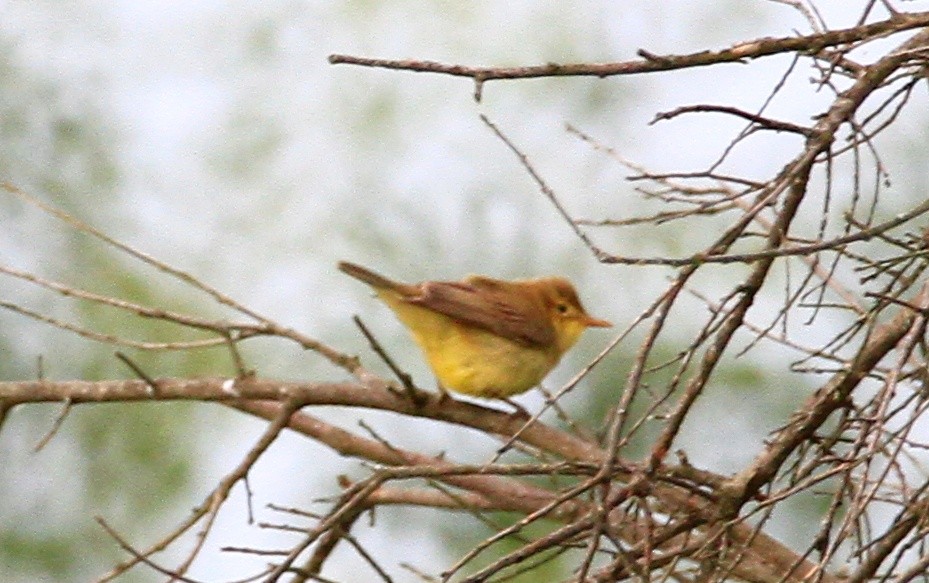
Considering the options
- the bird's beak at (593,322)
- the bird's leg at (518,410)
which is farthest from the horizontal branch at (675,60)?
the bird's beak at (593,322)

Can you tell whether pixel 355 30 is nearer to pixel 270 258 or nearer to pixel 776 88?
pixel 270 258

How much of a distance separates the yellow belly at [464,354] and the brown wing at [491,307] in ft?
A: 0.13

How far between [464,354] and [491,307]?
205 mm

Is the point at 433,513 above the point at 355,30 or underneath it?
underneath

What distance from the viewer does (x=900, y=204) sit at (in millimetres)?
6504

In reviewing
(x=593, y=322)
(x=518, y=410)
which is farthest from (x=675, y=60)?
(x=593, y=322)

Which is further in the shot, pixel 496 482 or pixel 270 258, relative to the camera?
pixel 270 258

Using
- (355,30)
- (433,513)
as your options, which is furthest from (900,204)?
(355,30)

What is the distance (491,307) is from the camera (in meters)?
5.35

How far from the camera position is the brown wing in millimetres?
5141

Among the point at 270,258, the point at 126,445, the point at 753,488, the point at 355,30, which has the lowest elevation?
the point at 753,488

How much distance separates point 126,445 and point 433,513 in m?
1.81

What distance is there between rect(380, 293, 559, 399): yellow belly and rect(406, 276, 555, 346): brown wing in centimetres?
4

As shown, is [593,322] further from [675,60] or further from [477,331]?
[675,60]
